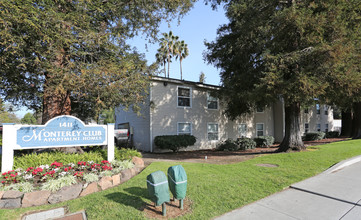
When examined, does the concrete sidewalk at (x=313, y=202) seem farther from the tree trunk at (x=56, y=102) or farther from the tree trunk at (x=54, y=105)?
the tree trunk at (x=54, y=105)

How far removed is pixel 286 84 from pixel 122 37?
7.22 metres

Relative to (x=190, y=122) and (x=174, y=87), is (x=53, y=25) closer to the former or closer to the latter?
(x=174, y=87)

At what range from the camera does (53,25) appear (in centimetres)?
604

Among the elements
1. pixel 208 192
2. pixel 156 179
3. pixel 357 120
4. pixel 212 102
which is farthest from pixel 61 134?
pixel 357 120

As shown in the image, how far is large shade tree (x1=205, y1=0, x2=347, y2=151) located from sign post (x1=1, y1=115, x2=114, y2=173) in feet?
22.0

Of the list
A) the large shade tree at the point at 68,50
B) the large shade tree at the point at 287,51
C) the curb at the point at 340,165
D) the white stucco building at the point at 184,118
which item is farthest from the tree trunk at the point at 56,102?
the curb at the point at 340,165

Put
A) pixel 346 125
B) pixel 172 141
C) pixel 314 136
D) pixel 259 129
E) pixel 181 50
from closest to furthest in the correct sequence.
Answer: pixel 172 141
pixel 259 129
pixel 314 136
pixel 346 125
pixel 181 50

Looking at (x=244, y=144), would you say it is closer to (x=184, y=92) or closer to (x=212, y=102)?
(x=212, y=102)

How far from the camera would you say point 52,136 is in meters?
5.79

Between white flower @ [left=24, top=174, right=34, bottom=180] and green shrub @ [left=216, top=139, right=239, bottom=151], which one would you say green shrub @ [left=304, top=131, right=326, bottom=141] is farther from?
white flower @ [left=24, top=174, right=34, bottom=180]

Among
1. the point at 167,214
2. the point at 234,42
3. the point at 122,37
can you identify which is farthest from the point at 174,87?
the point at 167,214

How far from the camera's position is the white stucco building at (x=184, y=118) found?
13.6 m

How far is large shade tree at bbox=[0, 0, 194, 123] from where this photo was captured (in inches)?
222

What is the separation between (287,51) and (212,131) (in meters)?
8.21
